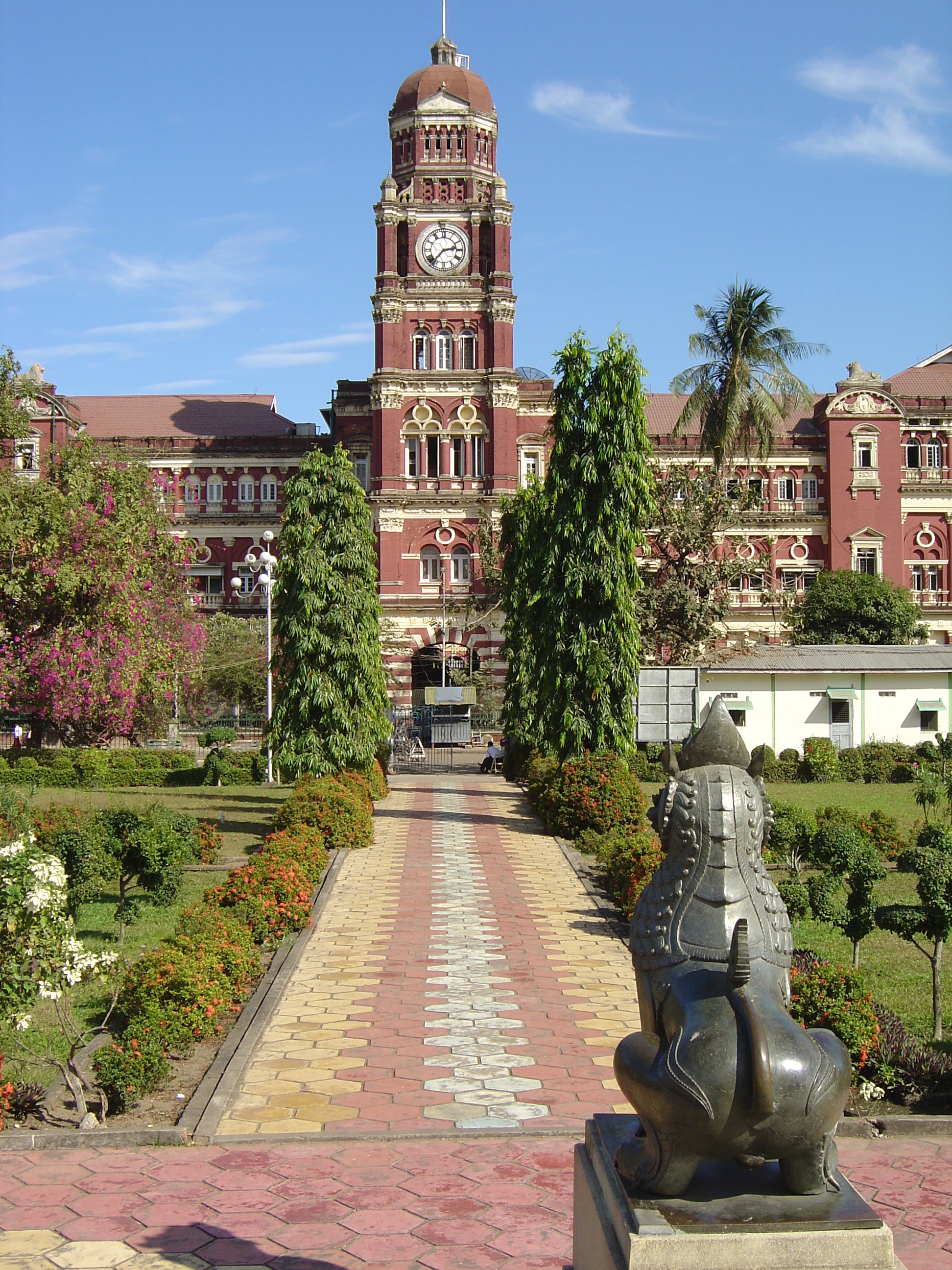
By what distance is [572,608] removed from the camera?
66.3ft

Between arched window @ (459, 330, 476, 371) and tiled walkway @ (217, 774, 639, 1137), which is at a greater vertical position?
arched window @ (459, 330, 476, 371)

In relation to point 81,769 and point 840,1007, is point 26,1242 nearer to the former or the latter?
point 840,1007

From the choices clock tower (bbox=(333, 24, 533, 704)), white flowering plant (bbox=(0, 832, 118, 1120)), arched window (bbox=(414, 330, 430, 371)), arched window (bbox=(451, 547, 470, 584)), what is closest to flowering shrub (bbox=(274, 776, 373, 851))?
white flowering plant (bbox=(0, 832, 118, 1120))

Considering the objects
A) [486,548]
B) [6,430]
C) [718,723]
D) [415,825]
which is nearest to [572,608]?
[415,825]

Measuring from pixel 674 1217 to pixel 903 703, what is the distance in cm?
3096

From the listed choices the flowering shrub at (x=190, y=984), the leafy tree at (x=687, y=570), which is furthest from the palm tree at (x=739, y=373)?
the flowering shrub at (x=190, y=984)

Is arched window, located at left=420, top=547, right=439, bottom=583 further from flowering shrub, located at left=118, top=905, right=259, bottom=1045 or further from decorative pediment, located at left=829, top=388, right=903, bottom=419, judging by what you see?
flowering shrub, located at left=118, top=905, right=259, bottom=1045

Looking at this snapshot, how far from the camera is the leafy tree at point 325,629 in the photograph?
20.2 m

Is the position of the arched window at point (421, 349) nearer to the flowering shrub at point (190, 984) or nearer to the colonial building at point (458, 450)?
the colonial building at point (458, 450)

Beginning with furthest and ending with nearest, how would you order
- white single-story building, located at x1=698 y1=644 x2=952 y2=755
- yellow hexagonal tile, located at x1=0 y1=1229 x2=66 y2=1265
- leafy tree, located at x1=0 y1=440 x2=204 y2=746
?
white single-story building, located at x1=698 y1=644 x2=952 y2=755
leafy tree, located at x1=0 y1=440 x2=204 y2=746
yellow hexagonal tile, located at x1=0 y1=1229 x2=66 y2=1265

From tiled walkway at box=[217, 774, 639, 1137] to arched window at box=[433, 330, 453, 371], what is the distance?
109ft

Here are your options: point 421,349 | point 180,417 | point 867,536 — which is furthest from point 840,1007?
point 180,417

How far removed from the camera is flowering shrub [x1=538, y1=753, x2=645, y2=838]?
18.1 m

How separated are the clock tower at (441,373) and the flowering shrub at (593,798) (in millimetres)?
25906
